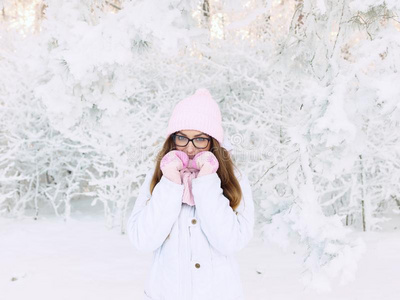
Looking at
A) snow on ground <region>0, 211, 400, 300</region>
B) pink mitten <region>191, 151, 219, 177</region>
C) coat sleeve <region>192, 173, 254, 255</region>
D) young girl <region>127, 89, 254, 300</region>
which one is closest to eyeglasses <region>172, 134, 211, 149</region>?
young girl <region>127, 89, 254, 300</region>

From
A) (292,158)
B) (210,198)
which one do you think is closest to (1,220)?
(292,158)

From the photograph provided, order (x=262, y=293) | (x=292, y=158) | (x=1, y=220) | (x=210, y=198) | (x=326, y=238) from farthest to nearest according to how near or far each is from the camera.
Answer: (x=1, y=220) → (x=262, y=293) → (x=292, y=158) → (x=326, y=238) → (x=210, y=198)

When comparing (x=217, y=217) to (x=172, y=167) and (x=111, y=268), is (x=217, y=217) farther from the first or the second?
(x=111, y=268)

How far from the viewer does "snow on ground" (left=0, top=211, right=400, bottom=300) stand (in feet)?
13.6

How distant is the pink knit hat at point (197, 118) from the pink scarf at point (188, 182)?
0.20 meters

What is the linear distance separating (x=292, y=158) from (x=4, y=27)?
26.1ft

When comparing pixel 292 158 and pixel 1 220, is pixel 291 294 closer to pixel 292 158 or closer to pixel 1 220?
pixel 292 158

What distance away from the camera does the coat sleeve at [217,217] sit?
185cm

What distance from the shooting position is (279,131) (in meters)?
6.71

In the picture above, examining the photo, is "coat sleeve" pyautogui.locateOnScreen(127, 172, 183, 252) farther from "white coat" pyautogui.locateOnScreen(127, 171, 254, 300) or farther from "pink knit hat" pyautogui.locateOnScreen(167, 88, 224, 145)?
"pink knit hat" pyautogui.locateOnScreen(167, 88, 224, 145)

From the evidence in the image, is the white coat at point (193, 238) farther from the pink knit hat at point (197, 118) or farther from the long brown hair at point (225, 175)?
the pink knit hat at point (197, 118)

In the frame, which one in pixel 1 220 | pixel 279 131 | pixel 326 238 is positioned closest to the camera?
pixel 326 238

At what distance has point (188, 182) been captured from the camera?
1976 millimetres

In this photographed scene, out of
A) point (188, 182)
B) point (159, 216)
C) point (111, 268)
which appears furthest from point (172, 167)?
point (111, 268)
